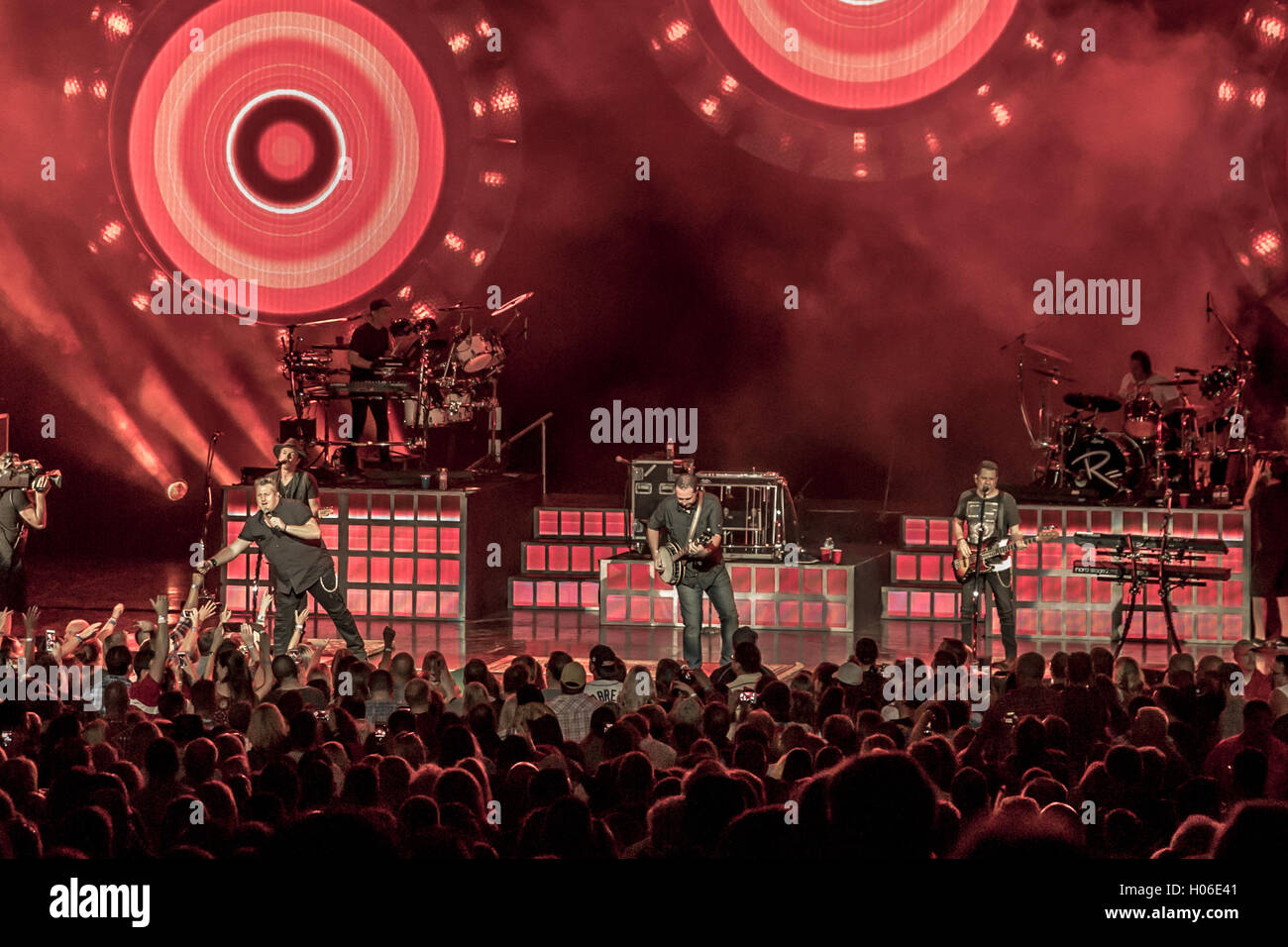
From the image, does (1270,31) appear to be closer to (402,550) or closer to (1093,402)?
(1093,402)

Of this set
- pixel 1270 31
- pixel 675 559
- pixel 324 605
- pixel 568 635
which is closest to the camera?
pixel 324 605

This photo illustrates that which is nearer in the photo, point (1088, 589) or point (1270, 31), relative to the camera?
point (1088, 589)

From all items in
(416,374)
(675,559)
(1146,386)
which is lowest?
(675,559)

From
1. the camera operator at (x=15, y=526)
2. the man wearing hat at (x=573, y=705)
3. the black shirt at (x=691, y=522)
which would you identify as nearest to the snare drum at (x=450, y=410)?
the camera operator at (x=15, y=526)

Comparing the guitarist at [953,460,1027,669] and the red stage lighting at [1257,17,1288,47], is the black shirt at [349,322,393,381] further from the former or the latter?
the red stage lighting at [1257,17,1288,47]

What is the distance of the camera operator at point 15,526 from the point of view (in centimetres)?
1211

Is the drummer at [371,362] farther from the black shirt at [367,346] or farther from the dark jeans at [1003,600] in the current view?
the dark jeans at [1003,600]

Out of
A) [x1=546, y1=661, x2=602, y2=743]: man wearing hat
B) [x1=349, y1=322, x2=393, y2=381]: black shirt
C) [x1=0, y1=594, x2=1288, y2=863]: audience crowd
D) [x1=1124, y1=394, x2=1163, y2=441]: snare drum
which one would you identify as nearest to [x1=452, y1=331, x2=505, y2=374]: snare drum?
[x1=349, y1=322, x2=393, y2=381]: black shirt

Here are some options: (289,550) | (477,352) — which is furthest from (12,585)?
(477,352)

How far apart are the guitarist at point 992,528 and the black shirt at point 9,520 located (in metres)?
6.76

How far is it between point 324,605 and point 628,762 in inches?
238

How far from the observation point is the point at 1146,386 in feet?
47.1

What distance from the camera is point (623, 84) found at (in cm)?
1675
